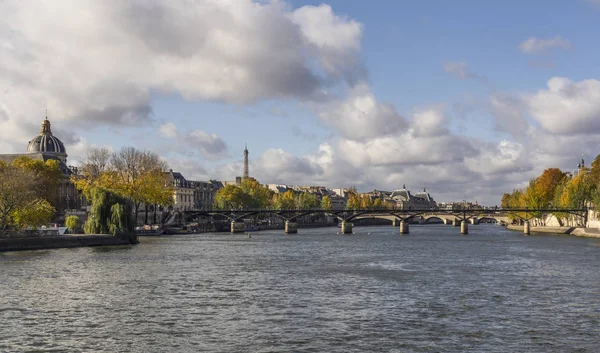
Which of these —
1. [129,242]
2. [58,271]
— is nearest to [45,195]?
[129,242]

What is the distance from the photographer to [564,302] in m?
37.8

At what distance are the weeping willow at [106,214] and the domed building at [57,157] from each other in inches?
1929

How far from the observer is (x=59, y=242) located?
80.3 metres

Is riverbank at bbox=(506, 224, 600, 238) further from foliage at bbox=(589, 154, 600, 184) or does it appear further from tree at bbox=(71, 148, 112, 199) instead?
tree at bbox=(71, 148, 112, 199)

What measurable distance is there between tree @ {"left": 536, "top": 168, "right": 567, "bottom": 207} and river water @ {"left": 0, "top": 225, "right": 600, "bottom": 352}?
98.3 metres

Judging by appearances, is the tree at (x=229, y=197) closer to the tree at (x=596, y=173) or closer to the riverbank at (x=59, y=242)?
the tree at (x=596, y=173)

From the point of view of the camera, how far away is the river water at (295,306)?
1064 inches

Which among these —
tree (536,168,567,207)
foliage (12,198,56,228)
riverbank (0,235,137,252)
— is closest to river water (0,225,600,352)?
riverbank (0,235,137,252)

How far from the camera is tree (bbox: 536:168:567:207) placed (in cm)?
15641

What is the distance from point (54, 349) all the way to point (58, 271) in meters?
28.0

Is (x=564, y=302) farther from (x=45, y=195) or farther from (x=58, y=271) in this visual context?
(x=45, y=195)

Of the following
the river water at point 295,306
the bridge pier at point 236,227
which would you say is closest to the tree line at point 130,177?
the bridge pier at point 236,227

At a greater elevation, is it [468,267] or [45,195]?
[45,195]

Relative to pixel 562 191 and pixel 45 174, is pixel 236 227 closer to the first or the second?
pixel 45 174
